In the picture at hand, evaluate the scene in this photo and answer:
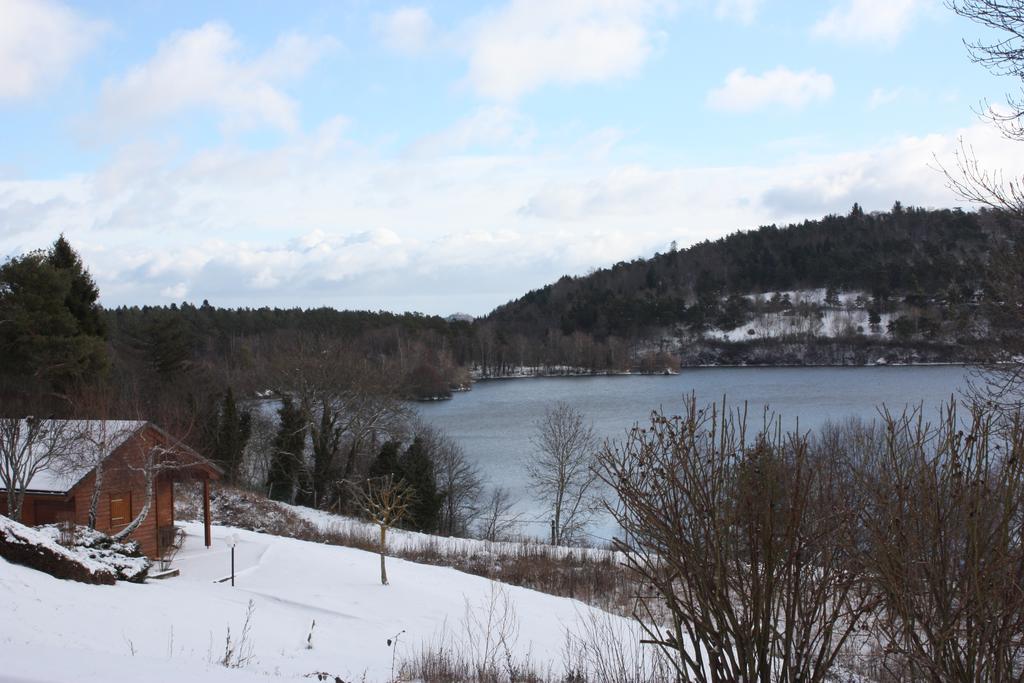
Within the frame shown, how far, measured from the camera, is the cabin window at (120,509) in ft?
60.6

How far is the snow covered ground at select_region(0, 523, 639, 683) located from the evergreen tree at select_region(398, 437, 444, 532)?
888 centimetres

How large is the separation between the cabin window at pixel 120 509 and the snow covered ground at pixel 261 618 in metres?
1.61

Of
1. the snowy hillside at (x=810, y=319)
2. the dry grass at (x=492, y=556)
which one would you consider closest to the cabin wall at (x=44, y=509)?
the dry grass at (x=492, y=556)

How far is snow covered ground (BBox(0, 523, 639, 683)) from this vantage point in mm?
5066

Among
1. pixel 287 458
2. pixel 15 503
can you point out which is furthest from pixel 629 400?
pixel 15 503

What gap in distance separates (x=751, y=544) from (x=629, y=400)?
60.5 metres

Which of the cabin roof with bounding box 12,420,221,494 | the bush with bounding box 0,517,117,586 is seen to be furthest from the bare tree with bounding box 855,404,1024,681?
the cabin roof with bounding box 12,420,221,494

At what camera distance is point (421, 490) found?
1215 inches

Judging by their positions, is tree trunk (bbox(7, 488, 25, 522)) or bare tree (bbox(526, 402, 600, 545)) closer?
tree trunk (bbox(7, 488, 25, 522))

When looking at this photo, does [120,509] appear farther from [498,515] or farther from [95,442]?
[498,515]

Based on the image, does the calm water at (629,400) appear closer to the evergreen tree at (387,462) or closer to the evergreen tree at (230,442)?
the evergreen tree at (387,462)

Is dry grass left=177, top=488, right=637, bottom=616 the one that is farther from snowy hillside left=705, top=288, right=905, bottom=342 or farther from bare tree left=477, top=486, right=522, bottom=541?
snowy hillside left=705, top=288, right=905, bottom=342

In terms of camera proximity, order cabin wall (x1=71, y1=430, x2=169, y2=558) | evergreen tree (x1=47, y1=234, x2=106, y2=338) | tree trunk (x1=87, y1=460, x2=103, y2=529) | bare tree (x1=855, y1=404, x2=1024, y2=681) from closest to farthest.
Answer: bare tree (x1=855, y1=404, x2=1024, y2=681) < tree trunk (x1=87, y1=460, x2=103, y2=529) < cabin wall (x1=71, y1=430, x2=169, y2=558) < evergreen tree (x1=47, y1=234, x2=106, y2=338)

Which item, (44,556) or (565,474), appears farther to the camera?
(565,474)
